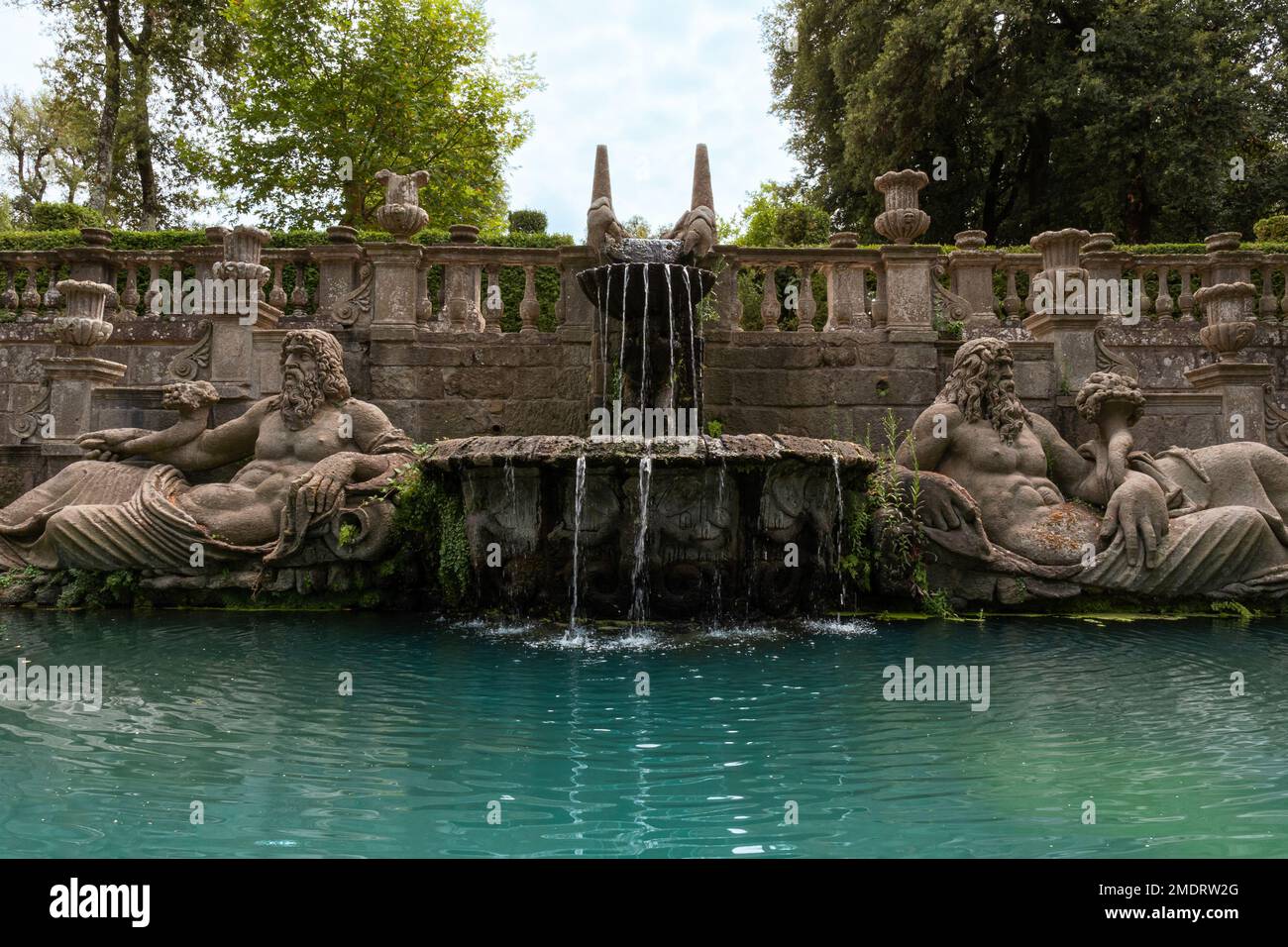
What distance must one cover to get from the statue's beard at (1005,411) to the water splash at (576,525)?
140 inches

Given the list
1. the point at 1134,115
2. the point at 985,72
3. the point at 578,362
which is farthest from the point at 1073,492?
the point at 985,72

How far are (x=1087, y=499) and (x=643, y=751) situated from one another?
5.62 metres

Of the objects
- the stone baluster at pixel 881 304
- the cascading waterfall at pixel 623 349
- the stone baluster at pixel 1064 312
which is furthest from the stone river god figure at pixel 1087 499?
the cascading waterfall at pixel 623 349

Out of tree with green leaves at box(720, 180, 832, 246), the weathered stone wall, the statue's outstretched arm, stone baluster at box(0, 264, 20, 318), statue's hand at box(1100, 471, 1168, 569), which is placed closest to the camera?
statue's hand at box(1100, 471, 1168, 569)

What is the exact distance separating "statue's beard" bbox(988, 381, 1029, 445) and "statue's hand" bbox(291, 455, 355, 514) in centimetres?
532

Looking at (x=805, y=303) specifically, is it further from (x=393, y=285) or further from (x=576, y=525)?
(x=576, y=525)

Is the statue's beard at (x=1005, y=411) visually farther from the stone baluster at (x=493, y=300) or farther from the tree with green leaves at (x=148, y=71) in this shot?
the tree with green leaves at (x=148, y=71)

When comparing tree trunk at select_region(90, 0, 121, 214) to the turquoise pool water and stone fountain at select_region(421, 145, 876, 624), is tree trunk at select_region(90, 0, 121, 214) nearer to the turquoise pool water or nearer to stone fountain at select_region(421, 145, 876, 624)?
the turquoise pool water

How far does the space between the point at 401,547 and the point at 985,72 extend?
1897 centimetres

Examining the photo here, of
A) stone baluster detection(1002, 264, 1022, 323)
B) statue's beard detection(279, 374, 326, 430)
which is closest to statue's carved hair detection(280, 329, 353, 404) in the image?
statue's beard detection(279, 374, 326, 430)

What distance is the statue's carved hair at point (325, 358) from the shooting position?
7625mm

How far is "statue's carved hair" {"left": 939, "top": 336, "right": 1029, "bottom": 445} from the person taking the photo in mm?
7316

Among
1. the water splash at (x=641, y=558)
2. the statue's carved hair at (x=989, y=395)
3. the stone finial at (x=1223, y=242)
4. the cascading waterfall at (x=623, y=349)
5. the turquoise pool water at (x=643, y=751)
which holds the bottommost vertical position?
the turquoise pool water at (x=643, y=751)
